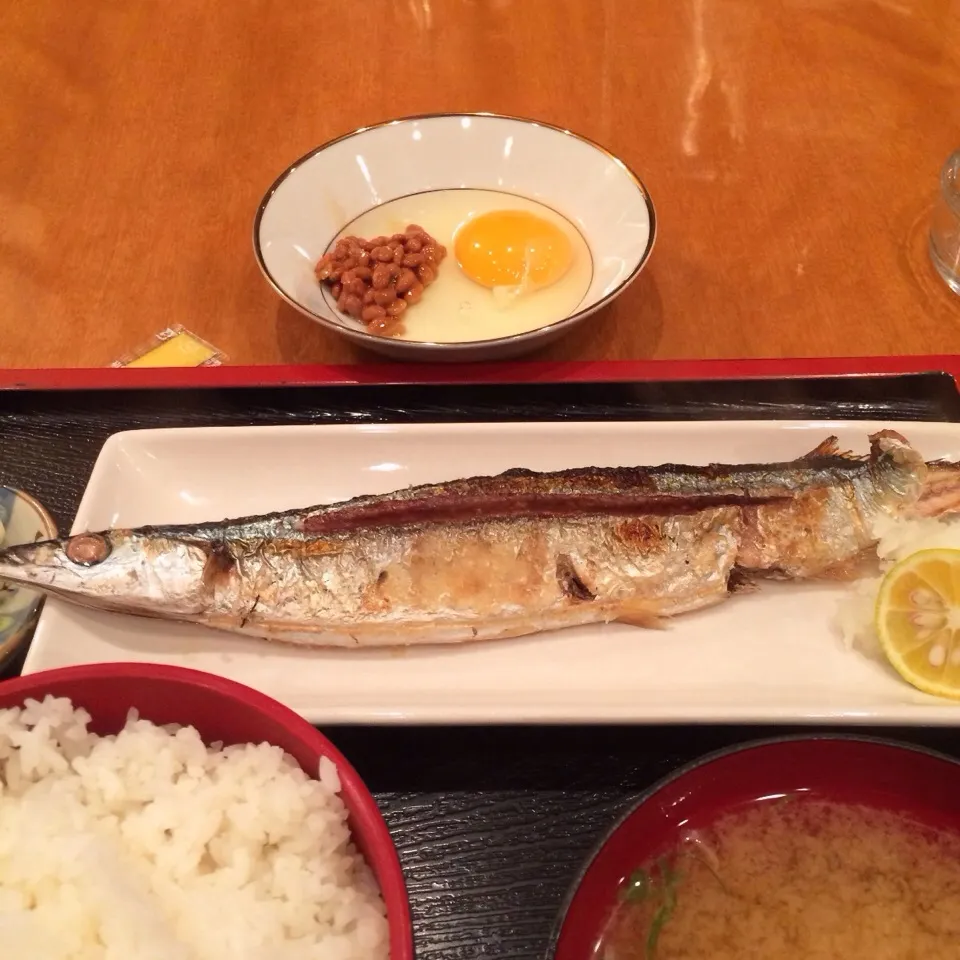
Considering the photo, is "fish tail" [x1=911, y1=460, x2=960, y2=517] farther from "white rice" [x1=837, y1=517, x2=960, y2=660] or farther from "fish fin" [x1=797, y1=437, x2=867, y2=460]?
"fish fin" [x1=797, y1=437, x2=867, y2=460]

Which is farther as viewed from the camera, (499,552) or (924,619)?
(499,552)

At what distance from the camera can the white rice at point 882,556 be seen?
1.67m

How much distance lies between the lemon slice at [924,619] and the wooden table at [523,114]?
95 cm

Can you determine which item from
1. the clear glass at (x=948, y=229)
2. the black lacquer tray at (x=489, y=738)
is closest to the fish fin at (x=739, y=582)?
the black lacquer tray at (x=489, y=738)

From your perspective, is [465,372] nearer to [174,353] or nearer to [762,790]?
→ [174,353]

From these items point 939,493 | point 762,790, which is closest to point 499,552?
point 762,790

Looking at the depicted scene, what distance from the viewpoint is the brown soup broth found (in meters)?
1.10

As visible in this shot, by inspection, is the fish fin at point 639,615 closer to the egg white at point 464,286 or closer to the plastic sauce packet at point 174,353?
the egg white at point 464,286

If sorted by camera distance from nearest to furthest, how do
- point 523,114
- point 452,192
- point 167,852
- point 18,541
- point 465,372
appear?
1. point 167,852
2. point 18,541
3. point 465,372
4. point 452,192
5. point 523,114

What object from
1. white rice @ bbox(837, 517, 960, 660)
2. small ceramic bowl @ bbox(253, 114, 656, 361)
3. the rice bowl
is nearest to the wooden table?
small ceramic bowl @ bbox(253, 114, 656, 361)

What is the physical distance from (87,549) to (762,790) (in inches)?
50.6

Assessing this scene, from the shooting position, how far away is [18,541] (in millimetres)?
1777

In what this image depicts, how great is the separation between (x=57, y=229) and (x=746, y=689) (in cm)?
258

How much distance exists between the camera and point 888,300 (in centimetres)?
249
